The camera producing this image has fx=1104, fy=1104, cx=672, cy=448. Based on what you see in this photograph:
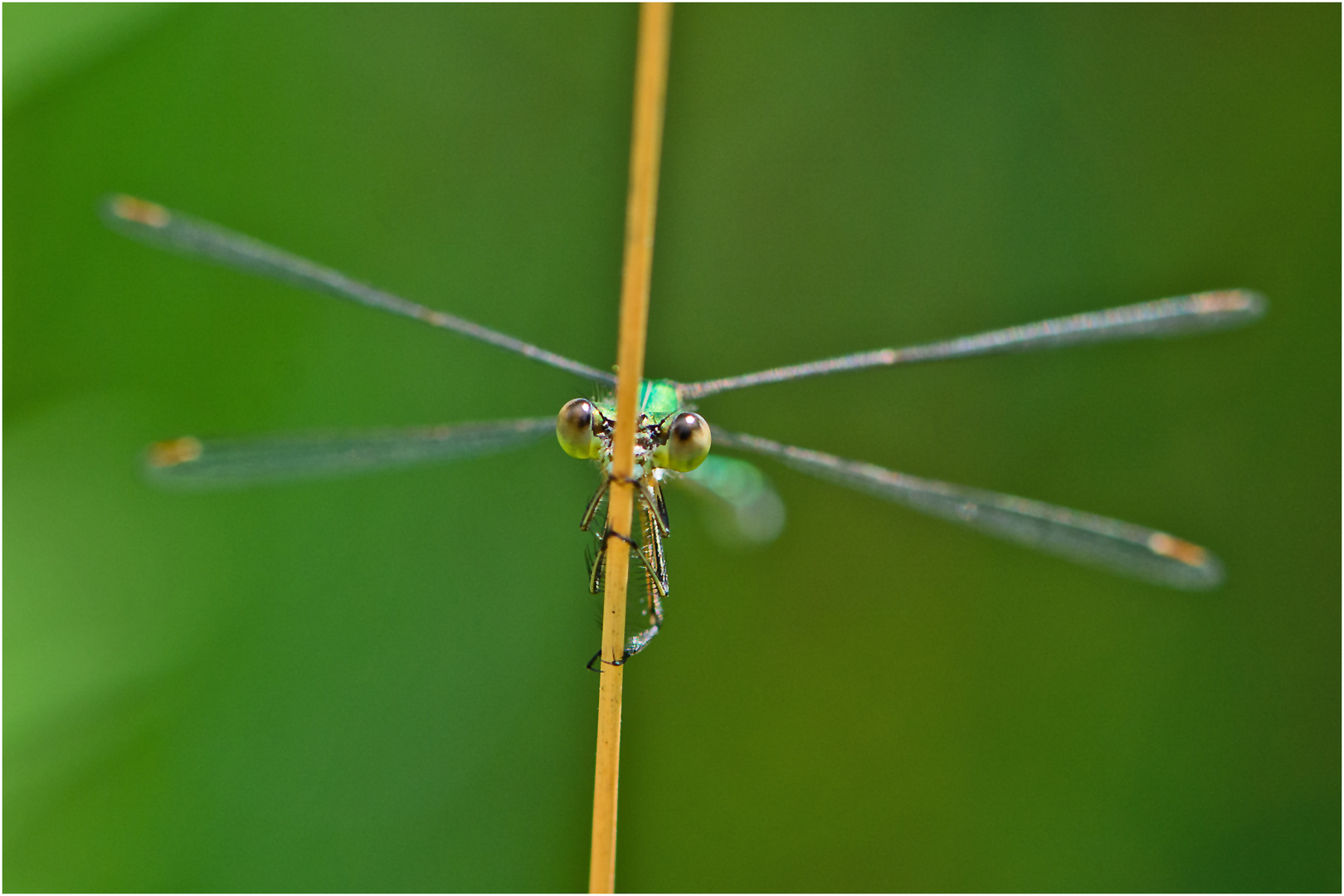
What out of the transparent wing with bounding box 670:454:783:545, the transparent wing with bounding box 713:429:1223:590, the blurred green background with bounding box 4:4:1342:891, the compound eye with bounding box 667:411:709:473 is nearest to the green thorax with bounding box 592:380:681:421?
the compound eye with bounding box 667:411:709:473

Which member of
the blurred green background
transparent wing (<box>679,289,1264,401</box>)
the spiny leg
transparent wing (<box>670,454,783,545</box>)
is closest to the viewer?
the spiny leg

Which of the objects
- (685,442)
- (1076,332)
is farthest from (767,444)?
(1076,332)

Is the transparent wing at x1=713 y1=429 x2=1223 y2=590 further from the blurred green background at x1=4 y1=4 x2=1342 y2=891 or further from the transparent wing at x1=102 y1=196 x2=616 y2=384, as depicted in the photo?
the blurred green background at x1=4 y1=4 x2=1342 y2=891

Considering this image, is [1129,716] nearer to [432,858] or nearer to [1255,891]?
[1255,891]

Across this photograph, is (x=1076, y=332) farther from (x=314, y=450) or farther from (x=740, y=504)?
(x=314, y=450)

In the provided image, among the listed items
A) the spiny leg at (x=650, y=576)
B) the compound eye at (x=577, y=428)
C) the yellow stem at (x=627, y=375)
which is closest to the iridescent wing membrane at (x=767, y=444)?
the compound eye at (x=577, y=428)

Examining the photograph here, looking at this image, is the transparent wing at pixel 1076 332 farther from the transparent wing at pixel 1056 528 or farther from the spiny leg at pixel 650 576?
the spiny leg at pixel 650 576

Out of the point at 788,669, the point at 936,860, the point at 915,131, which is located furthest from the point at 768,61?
the point at 936,860
